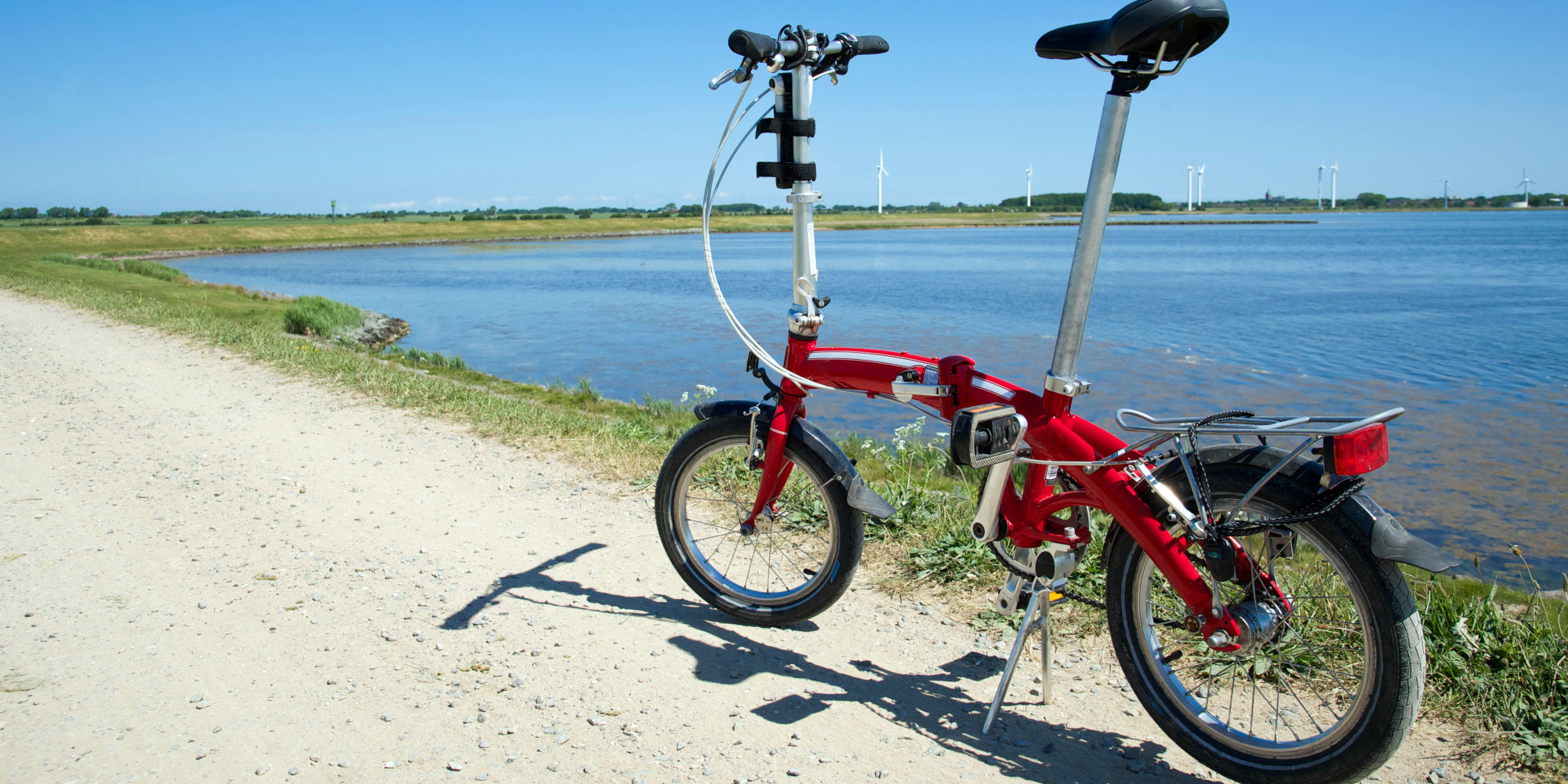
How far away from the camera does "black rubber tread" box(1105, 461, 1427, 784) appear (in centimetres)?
265

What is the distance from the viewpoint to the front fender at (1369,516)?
2586mm

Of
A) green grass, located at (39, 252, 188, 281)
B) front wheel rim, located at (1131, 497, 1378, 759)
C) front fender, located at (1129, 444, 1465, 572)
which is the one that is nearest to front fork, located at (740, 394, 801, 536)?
front wheel rim, located at (1131, 497, 1378, 759)

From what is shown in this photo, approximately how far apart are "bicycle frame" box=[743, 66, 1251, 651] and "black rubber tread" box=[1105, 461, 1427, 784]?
0.55 ft

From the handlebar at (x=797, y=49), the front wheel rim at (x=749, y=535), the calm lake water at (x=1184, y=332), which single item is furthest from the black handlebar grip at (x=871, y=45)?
the calm lake water at (x=1184, y=332)

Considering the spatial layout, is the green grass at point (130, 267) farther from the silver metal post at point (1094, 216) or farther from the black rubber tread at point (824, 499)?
the silver metal post at point (1094, 216)

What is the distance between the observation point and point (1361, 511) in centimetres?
268

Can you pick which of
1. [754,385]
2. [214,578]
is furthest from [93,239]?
[214,578]

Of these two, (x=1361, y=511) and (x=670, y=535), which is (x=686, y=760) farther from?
(x=1361, y=511)

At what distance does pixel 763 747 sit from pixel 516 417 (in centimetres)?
609

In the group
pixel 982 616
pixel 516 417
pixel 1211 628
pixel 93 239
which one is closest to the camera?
pixel 1211 628

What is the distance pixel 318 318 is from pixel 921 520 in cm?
2060

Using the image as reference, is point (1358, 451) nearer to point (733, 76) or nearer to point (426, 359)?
point (733, 76)

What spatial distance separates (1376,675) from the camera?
2717 mm

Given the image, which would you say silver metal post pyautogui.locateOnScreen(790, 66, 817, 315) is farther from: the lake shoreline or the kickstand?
the lake shoreline
